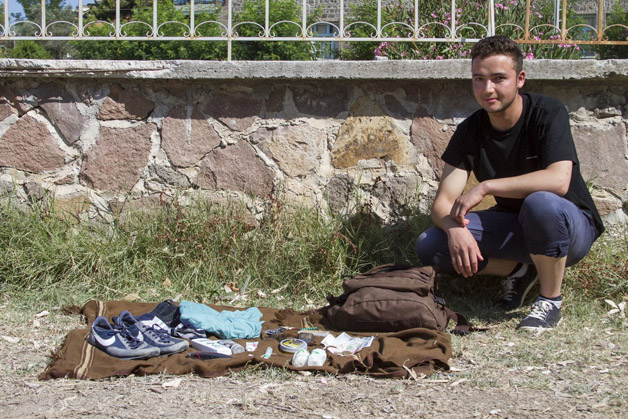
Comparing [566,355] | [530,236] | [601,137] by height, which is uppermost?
[601,137]

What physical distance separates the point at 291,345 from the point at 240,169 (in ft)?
5.06

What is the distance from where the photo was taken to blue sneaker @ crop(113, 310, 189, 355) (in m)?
2.82

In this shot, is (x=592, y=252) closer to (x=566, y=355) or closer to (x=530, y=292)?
(x=530, y=292)

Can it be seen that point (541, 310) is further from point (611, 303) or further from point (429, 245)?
point (429, 245)

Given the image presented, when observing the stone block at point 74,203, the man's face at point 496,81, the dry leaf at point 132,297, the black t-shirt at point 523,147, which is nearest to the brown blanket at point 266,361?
the dry leaf at point 132,297

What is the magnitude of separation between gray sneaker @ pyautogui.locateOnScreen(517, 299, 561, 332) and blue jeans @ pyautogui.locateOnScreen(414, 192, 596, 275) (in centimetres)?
26

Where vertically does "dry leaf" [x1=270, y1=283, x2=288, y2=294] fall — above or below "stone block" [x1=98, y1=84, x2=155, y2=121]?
below

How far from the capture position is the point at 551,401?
2.33m

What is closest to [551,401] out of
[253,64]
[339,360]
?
[339,360]

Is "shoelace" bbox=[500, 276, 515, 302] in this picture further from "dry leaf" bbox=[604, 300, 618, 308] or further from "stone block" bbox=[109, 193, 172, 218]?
"stone block" bbox=[109, 193, 172, 218]

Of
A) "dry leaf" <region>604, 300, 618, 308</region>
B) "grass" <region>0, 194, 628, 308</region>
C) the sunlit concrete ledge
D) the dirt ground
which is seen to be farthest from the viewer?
the sunlit concrete ledge

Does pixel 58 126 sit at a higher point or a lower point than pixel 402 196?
higher

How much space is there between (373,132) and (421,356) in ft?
5.74

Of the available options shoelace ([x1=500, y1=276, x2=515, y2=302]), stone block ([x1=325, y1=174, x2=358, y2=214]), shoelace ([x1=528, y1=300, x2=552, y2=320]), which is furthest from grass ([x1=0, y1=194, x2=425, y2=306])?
shoelace ([x1=528, y1=300, x2=552, y2=320])
